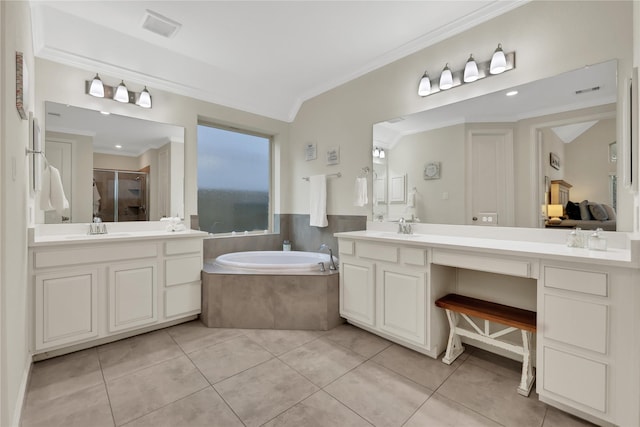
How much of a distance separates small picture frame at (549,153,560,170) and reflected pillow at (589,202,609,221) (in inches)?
12.0

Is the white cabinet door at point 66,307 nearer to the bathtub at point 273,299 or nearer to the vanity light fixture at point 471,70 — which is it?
the bathtub at point 273,299

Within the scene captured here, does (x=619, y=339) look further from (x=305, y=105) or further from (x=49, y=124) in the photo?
(x=49, y=124)

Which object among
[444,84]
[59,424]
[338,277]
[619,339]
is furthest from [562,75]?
[59,424]

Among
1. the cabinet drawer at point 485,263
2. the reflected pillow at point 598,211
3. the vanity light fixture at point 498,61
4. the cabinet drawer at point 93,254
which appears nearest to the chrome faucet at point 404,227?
the cabinet drawer at point 485,263

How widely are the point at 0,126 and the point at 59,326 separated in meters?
1.59

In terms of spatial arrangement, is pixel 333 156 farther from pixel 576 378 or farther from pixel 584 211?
pixel 576 378

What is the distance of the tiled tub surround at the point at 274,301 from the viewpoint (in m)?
2.61

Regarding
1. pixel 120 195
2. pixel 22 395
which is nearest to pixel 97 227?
pixel 120 195

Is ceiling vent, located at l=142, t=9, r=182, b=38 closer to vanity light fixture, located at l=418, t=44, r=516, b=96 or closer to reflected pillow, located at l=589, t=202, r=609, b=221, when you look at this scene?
vanity light fixture, located at l=418, t=44, r=516, b=96

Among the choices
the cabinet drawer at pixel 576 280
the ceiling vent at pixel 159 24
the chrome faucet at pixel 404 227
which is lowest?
the cabinet drawer at pixel 576 280

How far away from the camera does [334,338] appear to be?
2.45 m

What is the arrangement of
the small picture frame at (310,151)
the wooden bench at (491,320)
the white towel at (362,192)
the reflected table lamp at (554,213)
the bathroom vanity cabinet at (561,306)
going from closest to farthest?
the bathroom vanity cabinet at (561,306) < the wooden bench at (491,320) < the reflected table lamp at (554,213) < the white towel at (362,192) < the small picture frame at (310,151)

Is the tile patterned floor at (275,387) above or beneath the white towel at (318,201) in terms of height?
beneath

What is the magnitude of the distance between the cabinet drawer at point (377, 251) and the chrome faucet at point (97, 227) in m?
2.32
